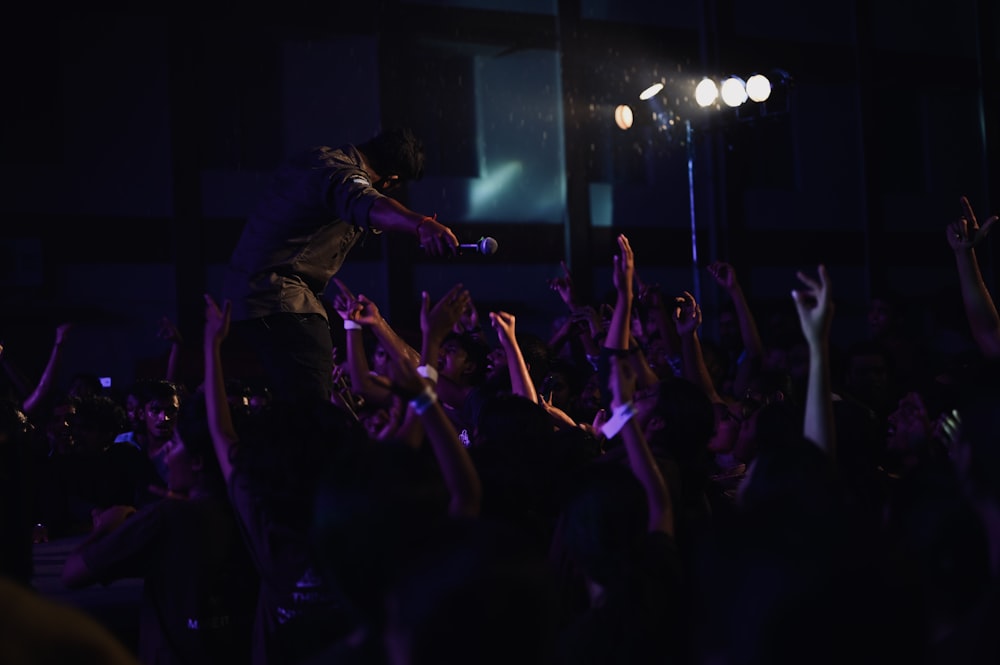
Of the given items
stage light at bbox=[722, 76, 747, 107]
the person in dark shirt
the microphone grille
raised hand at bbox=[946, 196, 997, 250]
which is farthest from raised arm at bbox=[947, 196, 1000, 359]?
stage light at bbox=[722, 76, 747, 107]

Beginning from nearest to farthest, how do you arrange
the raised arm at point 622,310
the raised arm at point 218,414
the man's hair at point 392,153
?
the raised arm at point 218,414 → the raised arm at point 622,310 → the man's hair at point 392,153

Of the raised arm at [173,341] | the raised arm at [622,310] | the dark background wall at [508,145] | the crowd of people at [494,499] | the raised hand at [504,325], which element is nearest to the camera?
the crowd of people at [494,499]

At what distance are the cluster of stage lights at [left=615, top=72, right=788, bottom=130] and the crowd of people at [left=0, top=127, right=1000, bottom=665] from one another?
13.6 ft

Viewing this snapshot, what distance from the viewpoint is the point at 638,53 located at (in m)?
12.5

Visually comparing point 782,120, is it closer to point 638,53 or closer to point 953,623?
point 638,53

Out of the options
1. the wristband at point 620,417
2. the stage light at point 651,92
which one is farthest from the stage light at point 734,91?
the wristband at point 620,417

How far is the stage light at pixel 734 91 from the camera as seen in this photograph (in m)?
9.57

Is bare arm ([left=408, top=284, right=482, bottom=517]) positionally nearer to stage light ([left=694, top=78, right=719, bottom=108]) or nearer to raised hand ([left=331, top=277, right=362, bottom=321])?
raised hand ([left=331, top=277, right=362, bottom=321])

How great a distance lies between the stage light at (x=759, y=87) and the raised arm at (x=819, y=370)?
7.09 meters

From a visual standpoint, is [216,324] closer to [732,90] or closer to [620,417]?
[620,417]

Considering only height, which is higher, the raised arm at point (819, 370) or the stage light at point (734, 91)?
the stage light at point (734, 91)


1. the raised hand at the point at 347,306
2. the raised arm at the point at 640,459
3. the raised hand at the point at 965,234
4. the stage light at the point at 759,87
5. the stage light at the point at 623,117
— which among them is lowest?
the raised arm at the point at 640,459

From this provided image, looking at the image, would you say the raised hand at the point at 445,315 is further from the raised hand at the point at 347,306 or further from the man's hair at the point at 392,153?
the man's hair at the point at 392,153

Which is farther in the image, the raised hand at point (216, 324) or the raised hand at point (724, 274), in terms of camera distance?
the raised hand at point (724, 274)
